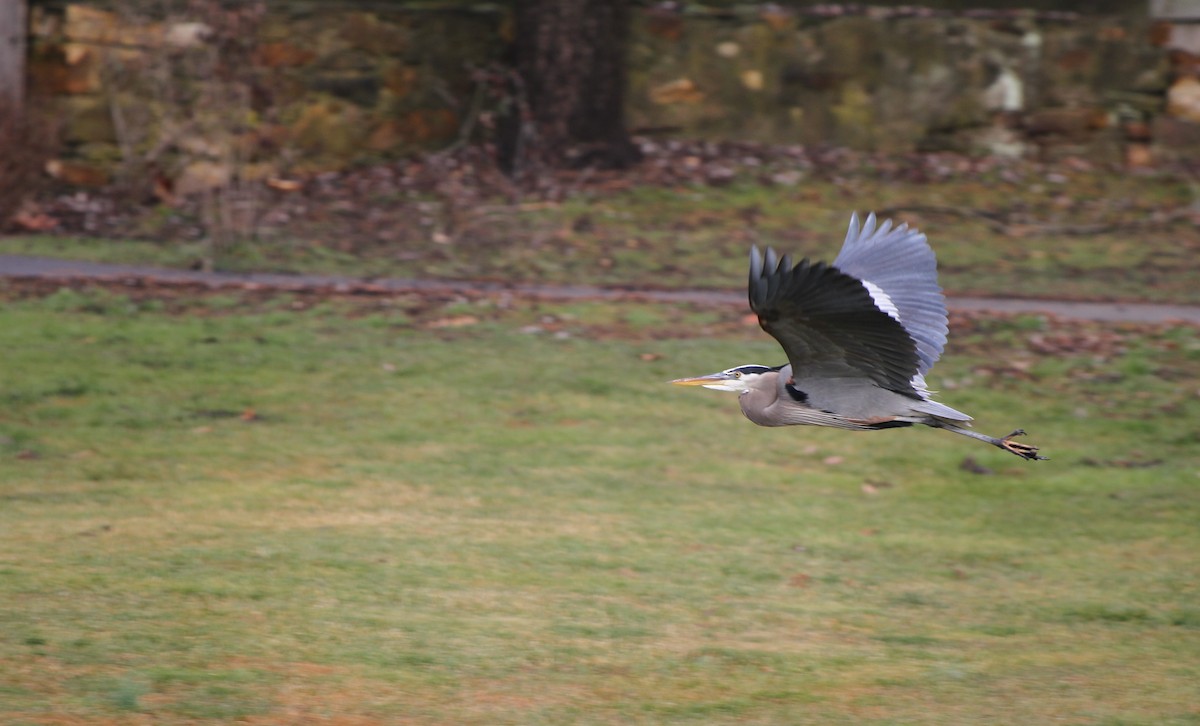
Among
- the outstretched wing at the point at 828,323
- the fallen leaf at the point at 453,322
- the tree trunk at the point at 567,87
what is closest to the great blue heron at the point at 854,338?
Result: the outstretched wing at the point at 828,323

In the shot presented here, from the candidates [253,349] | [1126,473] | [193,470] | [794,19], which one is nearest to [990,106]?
[794,19]

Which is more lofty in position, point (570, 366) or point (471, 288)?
point (471, 288)

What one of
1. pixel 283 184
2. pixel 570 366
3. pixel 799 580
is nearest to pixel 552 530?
pixel 799 580

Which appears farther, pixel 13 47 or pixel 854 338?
pixel 13 47

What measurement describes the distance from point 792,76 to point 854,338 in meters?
12.7

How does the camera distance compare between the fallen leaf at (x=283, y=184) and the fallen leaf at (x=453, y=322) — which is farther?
the fallen leaf at (x=283, y=184)

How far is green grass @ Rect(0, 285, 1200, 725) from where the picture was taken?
546 cm

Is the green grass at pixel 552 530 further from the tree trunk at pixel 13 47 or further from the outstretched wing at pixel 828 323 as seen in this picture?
the tree trunk at pixel 13 47

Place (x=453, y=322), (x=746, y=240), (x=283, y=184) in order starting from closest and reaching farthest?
(x=453, y=322)
(x=746, y=240)
(x=283, y=184)

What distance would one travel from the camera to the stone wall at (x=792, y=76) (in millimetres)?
16016

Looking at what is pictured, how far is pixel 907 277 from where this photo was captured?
5.50m

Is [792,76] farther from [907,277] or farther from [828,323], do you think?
[828,323]

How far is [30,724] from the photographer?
15.4 ft

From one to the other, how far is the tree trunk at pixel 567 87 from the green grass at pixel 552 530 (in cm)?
436
